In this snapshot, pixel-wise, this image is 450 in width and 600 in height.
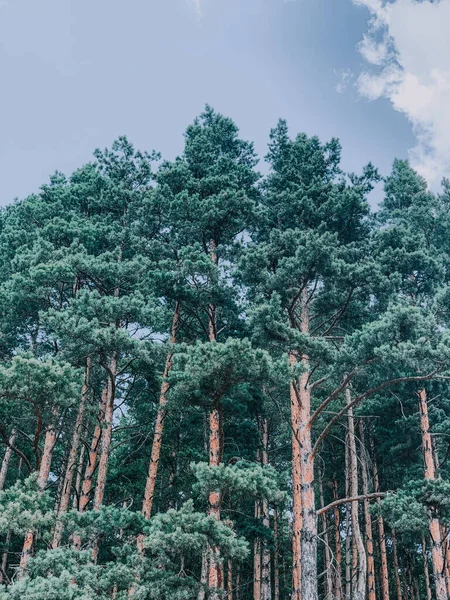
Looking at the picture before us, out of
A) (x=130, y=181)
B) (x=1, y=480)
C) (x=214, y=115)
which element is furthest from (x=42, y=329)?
(x=214, y=115)

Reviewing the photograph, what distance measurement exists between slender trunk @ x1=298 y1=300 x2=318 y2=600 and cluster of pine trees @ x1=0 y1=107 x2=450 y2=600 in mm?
42

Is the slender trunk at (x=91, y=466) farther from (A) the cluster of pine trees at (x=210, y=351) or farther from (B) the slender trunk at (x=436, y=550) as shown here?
(B) the slender trunk at (x=436, y=550)

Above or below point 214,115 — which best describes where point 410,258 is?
below

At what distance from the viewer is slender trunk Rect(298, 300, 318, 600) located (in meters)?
8.84

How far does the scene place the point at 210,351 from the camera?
8766 millimetres

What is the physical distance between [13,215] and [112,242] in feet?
14.6

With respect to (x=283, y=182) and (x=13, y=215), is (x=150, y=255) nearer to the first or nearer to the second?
(x=283, y=182)

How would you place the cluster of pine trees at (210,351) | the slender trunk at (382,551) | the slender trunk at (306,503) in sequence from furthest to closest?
the slender trunk at (382,551) < the slender trunk at (306,503) < the cluster of pine trees at (210,351)

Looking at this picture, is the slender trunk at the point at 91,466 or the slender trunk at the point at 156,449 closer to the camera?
the slender trunk at the point at 156,449

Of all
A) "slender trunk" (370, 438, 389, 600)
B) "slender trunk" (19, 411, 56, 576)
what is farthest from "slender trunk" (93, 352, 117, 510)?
"slender trunk" (370, 438, 389, 600)

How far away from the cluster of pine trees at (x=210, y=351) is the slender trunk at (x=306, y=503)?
1.7 inches

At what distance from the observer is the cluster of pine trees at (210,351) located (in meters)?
8.20

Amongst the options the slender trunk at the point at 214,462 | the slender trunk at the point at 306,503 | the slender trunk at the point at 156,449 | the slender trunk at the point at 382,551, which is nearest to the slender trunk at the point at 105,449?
the slender trunk at the point at 156,449

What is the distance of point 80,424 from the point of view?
1158 centimetres
